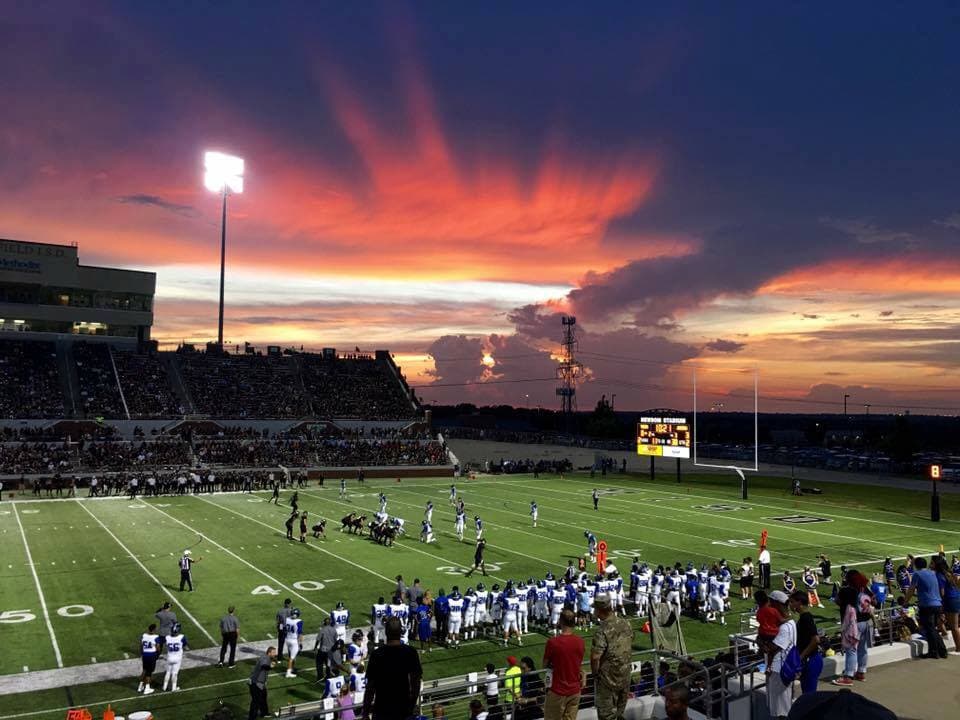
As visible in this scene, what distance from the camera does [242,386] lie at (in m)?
70.6

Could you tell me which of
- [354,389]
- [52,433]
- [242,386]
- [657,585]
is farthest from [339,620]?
[354,389]

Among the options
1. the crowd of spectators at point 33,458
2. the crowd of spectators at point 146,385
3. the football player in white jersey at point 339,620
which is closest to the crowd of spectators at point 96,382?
the crowd of spectators at point 146,385

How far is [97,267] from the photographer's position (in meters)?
72.6

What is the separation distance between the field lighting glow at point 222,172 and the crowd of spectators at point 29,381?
1983cm

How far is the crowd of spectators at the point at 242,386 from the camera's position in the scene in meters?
66.5

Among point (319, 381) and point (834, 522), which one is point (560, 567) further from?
point (319, 381)

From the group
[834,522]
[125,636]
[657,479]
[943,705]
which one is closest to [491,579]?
[125,636]

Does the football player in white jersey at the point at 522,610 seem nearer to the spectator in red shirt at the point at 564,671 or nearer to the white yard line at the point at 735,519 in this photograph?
the spectator in red shirt at the point at 564,671

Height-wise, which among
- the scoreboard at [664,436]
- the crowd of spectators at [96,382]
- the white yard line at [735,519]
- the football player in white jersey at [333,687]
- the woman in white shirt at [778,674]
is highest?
the crowd of spectators at [96,382]

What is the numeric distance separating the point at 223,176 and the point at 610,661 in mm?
67599

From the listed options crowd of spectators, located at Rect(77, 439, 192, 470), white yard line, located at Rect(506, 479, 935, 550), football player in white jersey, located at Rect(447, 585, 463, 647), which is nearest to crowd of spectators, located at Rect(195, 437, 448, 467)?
crowd of spectators, located at Rect(77, 439, 192, 470)

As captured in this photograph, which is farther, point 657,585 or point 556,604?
point 657,585

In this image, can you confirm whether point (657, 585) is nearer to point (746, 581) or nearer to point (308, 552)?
point (746, 581)

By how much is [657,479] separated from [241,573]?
143 ft
